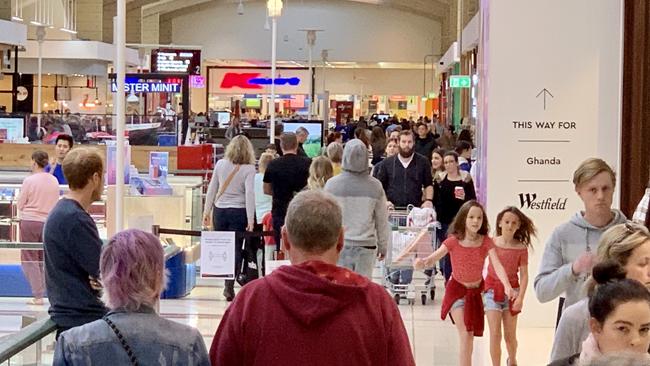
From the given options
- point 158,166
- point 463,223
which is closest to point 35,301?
point 463,223

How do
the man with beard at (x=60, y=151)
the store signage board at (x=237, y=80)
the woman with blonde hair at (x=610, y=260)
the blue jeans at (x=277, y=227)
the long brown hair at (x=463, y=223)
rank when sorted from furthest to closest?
the store signage board at (x=237, y=80), the man with beard at (x=60, y=151), the blue jeans at (x=277, y=227), the long brown hair at (x=463, y=223), the woman with blonde hair at (x=610, y=260)

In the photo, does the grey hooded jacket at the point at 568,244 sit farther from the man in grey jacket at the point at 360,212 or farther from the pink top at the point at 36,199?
the pink top at the point at 36,199

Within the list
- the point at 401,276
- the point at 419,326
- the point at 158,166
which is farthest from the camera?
the point at 158,166

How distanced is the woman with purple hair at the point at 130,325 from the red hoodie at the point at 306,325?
0.15 m

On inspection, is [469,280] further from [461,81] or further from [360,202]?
[461,81]

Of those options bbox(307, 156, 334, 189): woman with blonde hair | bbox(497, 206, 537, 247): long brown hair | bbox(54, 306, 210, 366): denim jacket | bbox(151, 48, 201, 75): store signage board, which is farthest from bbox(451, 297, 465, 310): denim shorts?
bbox(151, 48, 201, 75): store signage board

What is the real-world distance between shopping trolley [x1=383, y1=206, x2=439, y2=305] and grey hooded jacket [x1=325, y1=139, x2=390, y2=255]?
2.18m

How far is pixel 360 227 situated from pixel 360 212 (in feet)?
0.36

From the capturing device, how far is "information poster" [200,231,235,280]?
35.4ft

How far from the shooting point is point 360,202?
854 centimetres

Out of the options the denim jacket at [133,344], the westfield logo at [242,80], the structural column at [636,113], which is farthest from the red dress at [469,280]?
the westfield logo at [242,80]

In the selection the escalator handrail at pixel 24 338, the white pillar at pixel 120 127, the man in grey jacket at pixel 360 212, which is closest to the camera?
the escalator handrail at pixel 24 338

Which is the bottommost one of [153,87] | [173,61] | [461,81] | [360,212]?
[360,212]

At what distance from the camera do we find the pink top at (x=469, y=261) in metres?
7.96
